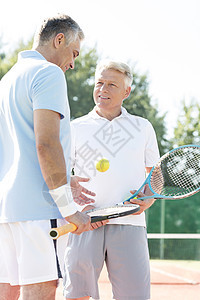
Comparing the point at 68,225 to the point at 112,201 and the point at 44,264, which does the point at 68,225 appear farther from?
the point at 112,201

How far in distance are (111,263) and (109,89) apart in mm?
1092

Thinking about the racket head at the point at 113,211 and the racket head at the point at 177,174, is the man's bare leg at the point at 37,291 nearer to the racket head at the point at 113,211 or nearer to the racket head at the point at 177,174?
the racket head at the point at 113,211

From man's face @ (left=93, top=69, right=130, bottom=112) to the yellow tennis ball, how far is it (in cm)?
37

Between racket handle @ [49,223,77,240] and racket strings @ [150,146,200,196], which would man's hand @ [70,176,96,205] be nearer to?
racket strings @ [150,146,200,196]

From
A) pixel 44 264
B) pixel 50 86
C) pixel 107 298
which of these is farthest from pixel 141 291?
pixel 107 298

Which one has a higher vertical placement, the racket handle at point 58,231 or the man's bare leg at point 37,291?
the racket handle at point 58,231

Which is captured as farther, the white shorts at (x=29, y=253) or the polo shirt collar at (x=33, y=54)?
the polo shirt collar at (x=33, y=54)

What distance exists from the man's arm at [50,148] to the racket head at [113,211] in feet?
1.32

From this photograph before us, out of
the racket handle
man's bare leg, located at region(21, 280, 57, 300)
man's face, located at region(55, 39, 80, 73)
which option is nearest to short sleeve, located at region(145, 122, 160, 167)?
man's face, located at region(55, 39, 80, 73)

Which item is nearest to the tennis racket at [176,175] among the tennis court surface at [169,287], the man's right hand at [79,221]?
the man's right hand at [79,221]

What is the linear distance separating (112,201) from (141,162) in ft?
1.08

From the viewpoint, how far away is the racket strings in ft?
10.4

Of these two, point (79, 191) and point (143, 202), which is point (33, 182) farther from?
point (143, 202)

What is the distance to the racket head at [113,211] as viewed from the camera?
8.06 feet
